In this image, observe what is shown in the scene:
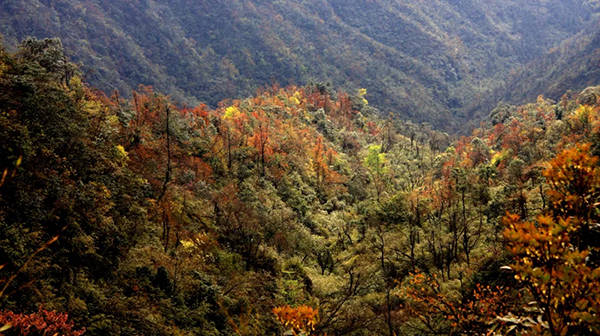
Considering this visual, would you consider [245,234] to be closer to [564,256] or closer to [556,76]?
[564,256]

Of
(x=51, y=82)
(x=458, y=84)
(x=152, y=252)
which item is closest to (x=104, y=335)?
(x=152, y=252)

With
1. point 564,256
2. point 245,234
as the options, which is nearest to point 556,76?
point 245,234

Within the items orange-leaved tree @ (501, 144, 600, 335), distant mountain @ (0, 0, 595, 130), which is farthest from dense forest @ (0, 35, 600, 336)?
distant mountain @ (0, 0, 595, 130)

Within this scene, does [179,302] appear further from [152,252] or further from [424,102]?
[424,102]

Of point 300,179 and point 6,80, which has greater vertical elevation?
point 6,80

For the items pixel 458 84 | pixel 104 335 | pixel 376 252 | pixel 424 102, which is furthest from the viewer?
pixel 458 84

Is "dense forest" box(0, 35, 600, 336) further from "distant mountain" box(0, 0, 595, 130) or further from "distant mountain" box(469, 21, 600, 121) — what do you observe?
"distant mountain" box(0, 0, 595, 130)

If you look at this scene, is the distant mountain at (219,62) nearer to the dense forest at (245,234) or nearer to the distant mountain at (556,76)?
the distant mountain at (556,76)

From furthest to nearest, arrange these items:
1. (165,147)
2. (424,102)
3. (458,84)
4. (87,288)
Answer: (458,84) < (424,102) < (165,147) < (87,288)
